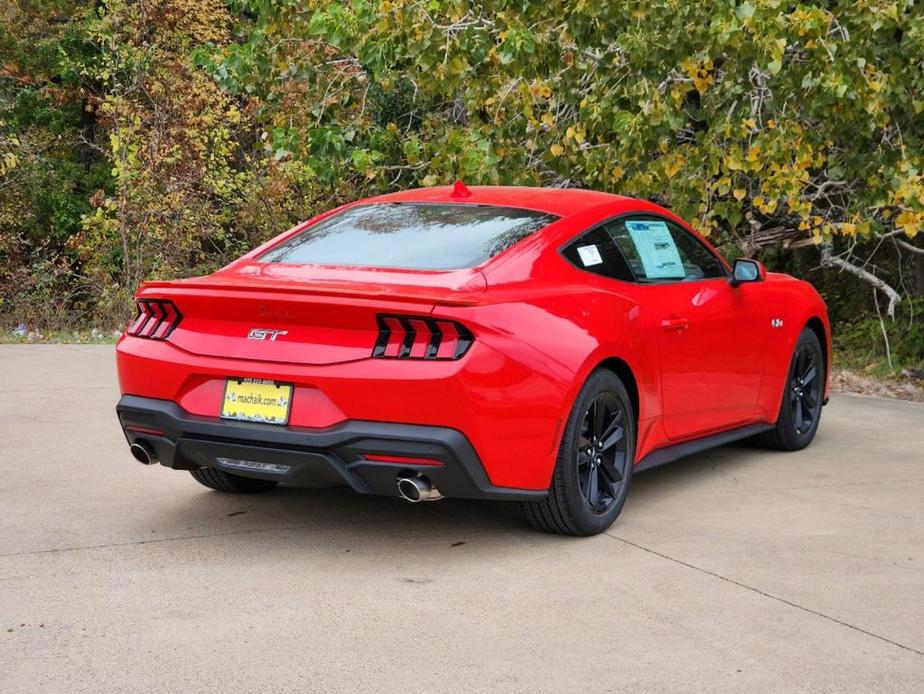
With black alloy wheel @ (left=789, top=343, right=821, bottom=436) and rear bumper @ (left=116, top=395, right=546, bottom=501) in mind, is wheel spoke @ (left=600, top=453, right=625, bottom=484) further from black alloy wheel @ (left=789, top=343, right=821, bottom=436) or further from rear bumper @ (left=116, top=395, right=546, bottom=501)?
black alloy wheel @ (left=789, top=343, right=821, bottom=436)

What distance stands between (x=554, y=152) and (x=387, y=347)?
640 cm

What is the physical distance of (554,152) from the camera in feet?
36.5

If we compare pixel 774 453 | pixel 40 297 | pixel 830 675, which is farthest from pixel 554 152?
pixel 40 297

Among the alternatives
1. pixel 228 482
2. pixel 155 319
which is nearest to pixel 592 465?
pixel 228 482

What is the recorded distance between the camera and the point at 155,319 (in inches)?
221

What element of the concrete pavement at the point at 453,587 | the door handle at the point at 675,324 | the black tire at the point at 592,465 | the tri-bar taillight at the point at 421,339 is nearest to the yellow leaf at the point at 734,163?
the concrete pavement at the point at 453,587

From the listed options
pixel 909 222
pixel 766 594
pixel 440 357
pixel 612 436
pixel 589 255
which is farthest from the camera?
pixel 909 222

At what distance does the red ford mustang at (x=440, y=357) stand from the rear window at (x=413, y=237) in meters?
0.01

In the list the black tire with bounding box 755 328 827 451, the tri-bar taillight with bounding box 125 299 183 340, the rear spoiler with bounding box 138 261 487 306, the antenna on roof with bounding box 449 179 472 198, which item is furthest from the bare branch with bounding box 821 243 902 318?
the tri-bar taillight with bounding box 125 299 183 340

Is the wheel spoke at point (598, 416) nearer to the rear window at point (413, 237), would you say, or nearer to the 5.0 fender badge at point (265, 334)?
the rear window at point (413, 237)

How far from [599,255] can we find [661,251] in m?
0.72

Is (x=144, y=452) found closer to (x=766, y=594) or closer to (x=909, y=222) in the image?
(x=766, y=594)

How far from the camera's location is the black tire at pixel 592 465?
5.42 m

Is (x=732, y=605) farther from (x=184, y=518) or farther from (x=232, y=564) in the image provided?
(x=184, y=518)
